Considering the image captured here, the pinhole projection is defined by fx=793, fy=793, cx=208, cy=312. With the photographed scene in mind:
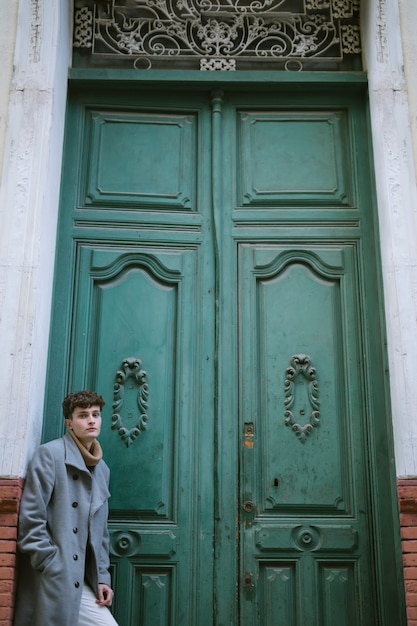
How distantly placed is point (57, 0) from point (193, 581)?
351cm

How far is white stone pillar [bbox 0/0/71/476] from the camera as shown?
4078 millimetres

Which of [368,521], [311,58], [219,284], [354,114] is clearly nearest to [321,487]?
[368,521]

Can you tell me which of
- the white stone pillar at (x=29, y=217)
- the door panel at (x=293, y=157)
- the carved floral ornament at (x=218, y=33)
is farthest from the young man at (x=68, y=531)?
the carved floral ornament at (x=218, y=33)

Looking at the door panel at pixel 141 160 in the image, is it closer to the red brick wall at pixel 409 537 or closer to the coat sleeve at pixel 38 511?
the coat sleeve at pixel 38 511

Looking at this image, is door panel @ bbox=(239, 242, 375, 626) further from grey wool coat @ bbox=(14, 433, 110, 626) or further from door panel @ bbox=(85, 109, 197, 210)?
grey wool coat @ bbox=(14, 433, 110, 626)

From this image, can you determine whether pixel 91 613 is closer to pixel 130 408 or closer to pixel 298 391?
pixel 130 408

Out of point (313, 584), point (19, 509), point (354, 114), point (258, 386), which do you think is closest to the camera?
point (19, 509)

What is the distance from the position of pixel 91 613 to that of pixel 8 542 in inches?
20.7

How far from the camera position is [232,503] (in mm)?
4441

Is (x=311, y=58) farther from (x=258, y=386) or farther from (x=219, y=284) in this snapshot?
(x=258, y=386)

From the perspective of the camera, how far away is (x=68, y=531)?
12.5ft

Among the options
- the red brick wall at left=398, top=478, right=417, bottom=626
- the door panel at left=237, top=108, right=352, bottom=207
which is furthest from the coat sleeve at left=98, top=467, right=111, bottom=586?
the door panel at left=237, top=108, right=352, bottom=207

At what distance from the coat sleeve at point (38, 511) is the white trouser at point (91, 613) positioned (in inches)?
11.8

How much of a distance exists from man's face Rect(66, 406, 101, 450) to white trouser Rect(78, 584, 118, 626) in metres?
0.72
